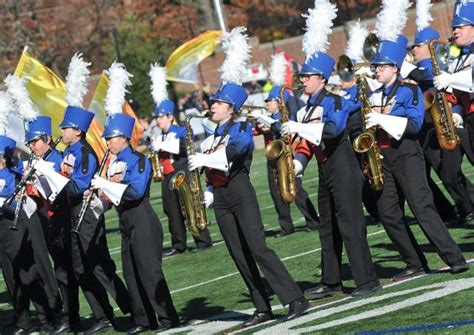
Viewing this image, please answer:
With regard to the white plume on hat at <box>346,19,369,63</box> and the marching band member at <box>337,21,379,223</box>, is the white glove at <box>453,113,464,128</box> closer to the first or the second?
the marching band member at <box>337,21,379,223</box>

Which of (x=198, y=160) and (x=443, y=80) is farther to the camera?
(x=443, y=80)

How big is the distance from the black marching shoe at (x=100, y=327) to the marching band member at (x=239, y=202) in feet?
5.45

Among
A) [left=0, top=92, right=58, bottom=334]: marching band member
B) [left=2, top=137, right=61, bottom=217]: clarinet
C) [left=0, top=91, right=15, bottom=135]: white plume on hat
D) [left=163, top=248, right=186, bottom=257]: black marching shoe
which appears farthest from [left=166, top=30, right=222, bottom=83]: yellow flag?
[left=2, top=137, right=61, bottom=217]: clarinet

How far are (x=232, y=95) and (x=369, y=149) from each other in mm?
1175

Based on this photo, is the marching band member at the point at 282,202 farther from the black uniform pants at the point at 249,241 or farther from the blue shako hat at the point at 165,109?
the black uniform pants at the point at 249,241

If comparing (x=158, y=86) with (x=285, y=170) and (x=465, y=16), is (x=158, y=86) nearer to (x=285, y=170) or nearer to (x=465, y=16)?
(x=465, y=16)

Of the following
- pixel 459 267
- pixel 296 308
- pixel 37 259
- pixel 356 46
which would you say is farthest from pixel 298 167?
pixel 356 46

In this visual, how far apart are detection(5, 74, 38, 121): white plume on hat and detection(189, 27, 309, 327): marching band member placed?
2370 mm

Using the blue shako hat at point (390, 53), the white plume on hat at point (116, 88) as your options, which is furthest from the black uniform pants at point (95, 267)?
the blue shako hat at point (390, 53)

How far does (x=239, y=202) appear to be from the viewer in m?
9.73

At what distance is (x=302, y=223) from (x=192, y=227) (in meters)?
6.21

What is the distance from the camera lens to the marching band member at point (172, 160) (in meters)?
15.0

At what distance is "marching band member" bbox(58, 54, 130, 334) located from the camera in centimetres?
1055

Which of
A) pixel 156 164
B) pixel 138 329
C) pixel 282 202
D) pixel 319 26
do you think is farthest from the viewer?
pixel 156 164
